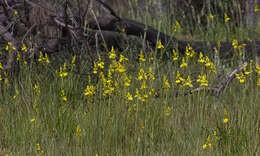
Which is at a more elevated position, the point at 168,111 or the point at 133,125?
the point at 168,111

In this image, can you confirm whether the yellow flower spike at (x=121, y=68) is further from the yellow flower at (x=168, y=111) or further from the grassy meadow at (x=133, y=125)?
the yellow flower at (x=168, y=111)

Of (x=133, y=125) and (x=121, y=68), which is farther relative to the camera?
(x=133, y=125)

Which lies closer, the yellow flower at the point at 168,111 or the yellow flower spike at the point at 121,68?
the yellow flower spike at the point at 121,68

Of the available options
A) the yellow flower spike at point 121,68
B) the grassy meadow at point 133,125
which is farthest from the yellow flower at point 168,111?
the yellow flower spike at point 121,68

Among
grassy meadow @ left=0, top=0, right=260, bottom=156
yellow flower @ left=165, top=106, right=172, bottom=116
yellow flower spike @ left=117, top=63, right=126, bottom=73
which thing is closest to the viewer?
grassy meadow @ left=0, top=0, right=260, bottom=156

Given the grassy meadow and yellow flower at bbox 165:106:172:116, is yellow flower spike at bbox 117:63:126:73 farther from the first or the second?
yellow flower at bbox 165:106:172:116

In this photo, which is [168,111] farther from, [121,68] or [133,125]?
[121,68]

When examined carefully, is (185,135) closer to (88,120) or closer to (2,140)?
(88,120)

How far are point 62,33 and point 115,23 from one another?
2.71 feet

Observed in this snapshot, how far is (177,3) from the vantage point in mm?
7906

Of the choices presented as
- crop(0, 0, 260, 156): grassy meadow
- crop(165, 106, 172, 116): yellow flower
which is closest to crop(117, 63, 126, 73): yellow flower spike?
crop(0, 0, 260, 156): grassy meadow

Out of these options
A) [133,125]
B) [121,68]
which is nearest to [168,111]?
[133,125]

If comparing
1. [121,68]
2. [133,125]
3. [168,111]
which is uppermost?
[121,68]

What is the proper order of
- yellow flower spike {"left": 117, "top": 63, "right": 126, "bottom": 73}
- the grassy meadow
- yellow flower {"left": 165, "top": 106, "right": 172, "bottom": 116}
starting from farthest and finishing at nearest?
yellow flower {"left": 165, "top": 106, "right": 172, "bottom": 116}
yellow flower spike {"left": 117, "top": 63, "right": 126, "bottom": 73}
the grassy meadow
